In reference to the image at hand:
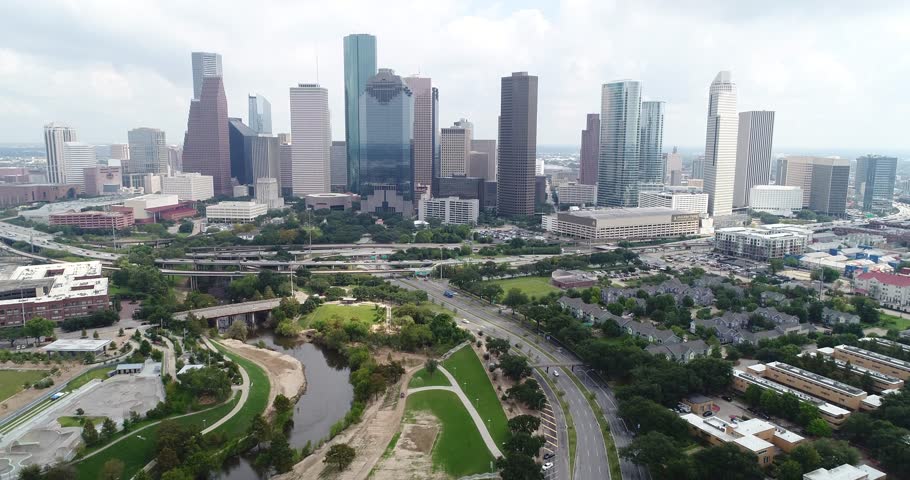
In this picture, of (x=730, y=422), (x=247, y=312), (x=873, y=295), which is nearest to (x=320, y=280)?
(x=247, y=312)

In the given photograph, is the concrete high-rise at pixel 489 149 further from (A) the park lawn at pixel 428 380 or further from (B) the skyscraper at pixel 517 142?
(A) the park lawn at pixel 428 380

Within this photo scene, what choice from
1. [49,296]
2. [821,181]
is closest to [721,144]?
[821,181]

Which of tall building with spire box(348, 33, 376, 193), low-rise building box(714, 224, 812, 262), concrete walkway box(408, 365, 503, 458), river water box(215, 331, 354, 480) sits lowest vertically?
river water box(215, 331, 354, 480)

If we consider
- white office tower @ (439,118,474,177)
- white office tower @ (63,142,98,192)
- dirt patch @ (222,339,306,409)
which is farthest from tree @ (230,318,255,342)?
white office tower @ (63,142,98,192)

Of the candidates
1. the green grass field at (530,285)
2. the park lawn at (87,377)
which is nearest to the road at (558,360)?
the green grass field at (530,285)

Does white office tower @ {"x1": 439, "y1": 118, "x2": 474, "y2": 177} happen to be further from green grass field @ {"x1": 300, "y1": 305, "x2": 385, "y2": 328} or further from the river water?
the river water

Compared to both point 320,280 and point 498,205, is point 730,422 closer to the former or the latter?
point 320,280
